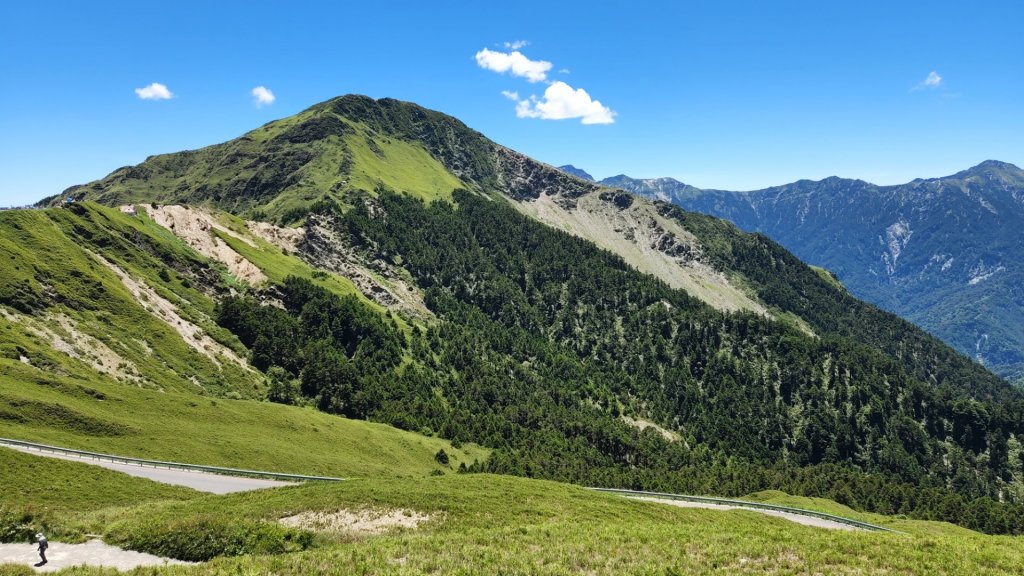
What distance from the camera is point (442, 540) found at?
3559cm

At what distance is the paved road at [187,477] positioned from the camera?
6091cm

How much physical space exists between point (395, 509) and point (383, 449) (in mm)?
68693

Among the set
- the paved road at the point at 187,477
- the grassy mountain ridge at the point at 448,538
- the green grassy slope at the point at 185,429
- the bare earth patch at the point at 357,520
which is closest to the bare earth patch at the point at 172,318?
the green grassy slope at the point at 185,429

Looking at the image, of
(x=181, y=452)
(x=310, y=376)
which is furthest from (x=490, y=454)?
(x=181, y=452)

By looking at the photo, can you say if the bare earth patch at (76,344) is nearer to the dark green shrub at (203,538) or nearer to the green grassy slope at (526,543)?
the green grassy slope at (526,543)

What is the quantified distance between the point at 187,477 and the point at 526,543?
1985 inches

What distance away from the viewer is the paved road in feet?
200

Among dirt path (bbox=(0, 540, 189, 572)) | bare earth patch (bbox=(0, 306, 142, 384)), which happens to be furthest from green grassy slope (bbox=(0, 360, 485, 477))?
dirt path (bbox=(0, 540, 189, 572))

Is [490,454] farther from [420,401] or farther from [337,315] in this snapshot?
[337,315]

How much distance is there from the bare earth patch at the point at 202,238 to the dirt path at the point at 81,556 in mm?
147976

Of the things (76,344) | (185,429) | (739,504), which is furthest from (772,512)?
(76,344)

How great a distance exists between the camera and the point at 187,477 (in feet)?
216

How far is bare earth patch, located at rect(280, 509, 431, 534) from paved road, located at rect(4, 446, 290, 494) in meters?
19.9

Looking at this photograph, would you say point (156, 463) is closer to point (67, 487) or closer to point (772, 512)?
point (67, 487)
